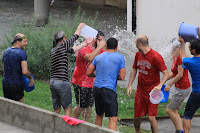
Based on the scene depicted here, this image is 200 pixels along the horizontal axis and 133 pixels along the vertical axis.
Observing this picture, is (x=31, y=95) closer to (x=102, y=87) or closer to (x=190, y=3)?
(x=102, y=87)

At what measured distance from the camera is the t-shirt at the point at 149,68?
24.0 feet

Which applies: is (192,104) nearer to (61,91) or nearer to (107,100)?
(107,100)

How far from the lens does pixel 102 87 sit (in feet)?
23.8

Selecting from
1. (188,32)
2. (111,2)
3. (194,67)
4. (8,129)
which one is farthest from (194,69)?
(111,2)

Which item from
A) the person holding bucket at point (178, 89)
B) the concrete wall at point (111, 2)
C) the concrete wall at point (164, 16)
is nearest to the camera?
the person holding bucket at point (178, 89)

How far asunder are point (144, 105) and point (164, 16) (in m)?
7.98

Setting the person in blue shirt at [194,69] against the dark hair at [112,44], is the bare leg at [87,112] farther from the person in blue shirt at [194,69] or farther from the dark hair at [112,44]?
the person in blue shirt at [194,69]

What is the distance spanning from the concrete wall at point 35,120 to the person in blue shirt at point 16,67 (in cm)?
24

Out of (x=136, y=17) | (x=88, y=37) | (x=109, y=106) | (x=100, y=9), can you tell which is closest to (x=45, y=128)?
(x=109, y=106)

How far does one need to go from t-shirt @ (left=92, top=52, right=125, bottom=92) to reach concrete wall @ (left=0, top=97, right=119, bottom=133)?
2.32 ft

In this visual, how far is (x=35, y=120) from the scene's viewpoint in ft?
25.6

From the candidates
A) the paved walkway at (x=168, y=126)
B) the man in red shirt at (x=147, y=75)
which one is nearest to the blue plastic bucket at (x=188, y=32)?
the man in red shirt at (x=147, y=75)

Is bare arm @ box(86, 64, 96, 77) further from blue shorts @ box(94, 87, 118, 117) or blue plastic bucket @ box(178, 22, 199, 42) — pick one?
blue plastic bucket @ box(178, 22, 199, 42)

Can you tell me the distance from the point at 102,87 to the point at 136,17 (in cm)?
926
